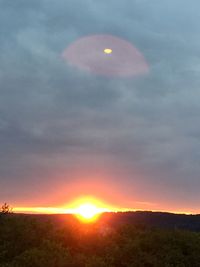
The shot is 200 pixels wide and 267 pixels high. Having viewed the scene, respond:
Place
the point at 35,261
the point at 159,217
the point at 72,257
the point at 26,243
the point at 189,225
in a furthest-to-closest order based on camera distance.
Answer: the point at 159,217
the point at 189,225
the point at 26,243
the point at 72,257
the point at 35,261

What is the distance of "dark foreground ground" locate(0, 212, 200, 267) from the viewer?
70.3ft

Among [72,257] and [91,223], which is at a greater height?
[91,223]

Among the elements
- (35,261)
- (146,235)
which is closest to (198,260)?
(146,235)

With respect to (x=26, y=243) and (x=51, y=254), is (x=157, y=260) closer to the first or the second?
(x=51, y=254)

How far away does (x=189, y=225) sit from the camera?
165 feet

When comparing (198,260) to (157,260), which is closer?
(157,260)

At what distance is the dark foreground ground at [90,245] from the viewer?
21438mm

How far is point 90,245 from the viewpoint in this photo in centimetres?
2392

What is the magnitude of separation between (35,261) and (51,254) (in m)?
1.09

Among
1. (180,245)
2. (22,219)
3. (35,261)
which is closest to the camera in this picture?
(35,261)

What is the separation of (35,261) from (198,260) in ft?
28.9

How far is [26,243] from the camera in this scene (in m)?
24.1

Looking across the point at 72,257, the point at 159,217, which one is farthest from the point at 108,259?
the point at 159,217

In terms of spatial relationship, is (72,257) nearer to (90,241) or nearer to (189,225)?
(90,241)
